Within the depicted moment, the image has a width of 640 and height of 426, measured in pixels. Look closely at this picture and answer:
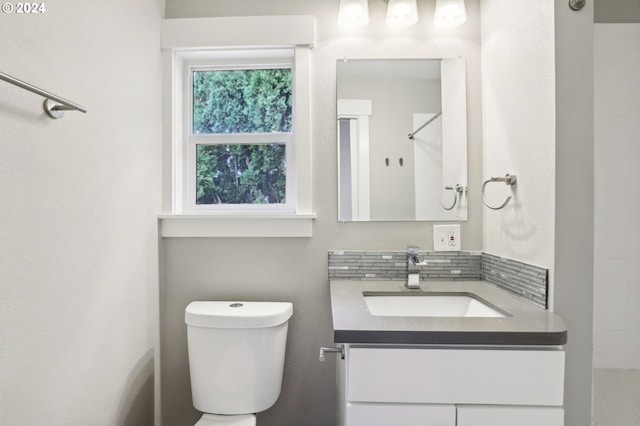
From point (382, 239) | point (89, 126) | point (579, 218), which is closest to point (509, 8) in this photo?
point (579, 218)

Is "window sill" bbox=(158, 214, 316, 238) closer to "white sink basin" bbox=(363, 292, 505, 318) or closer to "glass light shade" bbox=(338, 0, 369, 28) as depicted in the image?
"white sink basin" bbox=(363, 292, 505, 318)

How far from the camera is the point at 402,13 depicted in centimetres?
142

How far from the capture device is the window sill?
1482 millimetres

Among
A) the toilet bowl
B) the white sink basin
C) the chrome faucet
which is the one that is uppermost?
the chrome faucet

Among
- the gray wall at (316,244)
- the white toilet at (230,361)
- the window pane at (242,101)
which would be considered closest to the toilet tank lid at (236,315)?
the white toilet at (230,361)

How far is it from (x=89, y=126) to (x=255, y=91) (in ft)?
2.55

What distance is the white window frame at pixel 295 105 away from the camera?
1.49m

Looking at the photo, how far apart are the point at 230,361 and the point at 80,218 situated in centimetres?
72

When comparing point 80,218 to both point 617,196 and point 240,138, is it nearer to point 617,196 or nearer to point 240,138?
point 240,138

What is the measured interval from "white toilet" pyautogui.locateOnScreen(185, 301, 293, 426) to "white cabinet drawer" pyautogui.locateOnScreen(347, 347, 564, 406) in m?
0.52

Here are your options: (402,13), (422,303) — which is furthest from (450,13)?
(422,303)


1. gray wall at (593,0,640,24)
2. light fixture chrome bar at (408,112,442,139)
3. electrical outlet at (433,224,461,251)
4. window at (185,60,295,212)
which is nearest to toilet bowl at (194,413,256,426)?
window at (185,60,295,212)

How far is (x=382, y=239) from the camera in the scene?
1508 mm

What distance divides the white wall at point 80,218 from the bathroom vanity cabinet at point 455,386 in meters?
0.82
